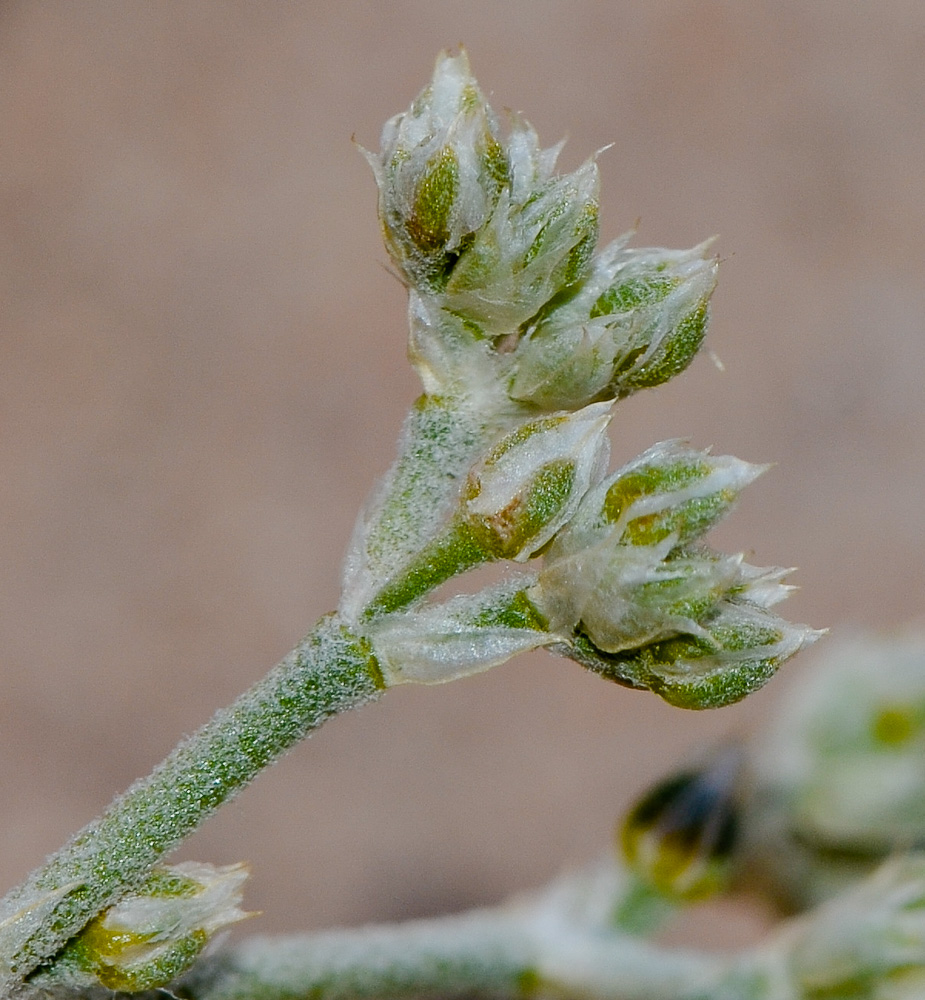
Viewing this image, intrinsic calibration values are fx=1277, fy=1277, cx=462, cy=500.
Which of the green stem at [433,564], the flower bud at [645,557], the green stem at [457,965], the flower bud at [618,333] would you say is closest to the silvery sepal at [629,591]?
the flower bud at [645,557]

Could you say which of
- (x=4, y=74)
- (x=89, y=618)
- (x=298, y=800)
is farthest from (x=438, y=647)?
(x=4, y=74)

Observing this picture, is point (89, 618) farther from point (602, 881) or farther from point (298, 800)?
point (602, 881)

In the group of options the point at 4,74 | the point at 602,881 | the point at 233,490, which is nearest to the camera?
the point at 602,881

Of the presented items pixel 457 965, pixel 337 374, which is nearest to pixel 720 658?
pixel 457 965

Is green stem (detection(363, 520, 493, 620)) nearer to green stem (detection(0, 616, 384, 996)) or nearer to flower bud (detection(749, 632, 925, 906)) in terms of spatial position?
green stem (detection(0, 616, 384, 996))

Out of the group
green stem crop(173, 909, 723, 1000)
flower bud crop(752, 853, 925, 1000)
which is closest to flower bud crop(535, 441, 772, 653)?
green stem crop(173, 909, 723, 1000)

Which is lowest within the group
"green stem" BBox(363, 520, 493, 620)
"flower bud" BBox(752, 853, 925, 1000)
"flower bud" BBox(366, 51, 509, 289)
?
"flower bud" BBox(752, 853, 925, 1000)
